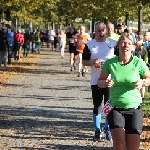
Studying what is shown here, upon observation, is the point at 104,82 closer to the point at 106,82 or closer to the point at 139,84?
the point at 106,82

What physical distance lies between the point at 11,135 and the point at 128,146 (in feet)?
13.3

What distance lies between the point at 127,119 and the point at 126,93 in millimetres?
327

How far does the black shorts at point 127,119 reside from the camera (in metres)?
7.02

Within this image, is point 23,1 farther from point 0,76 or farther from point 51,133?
point 51,133

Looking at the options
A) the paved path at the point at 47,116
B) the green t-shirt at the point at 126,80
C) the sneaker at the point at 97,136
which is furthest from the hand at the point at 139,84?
the sneaker at the point at 97,136

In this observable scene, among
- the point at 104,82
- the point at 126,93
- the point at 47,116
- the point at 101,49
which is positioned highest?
the point at 101,49

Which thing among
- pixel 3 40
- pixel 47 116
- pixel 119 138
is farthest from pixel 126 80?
pixel 3 40

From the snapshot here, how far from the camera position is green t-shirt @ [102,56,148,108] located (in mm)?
7117

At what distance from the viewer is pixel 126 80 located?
712cm

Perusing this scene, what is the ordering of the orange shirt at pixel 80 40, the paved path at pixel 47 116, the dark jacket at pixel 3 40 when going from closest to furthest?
the paved path at pixel 47 116, the orange shirt at pixel 80 40, the dark jacket at pixel 3 40

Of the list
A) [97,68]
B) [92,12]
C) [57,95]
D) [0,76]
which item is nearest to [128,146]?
[97,68]

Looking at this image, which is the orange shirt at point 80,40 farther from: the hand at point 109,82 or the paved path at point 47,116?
the hand at point 109,82

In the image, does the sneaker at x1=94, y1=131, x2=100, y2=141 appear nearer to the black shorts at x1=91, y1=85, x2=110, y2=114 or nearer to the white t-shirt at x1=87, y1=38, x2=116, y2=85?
the black shorts at x1=91, y1=85, x2=110, y2=114

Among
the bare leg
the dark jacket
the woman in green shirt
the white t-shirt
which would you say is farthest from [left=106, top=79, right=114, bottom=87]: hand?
the dark jacket
